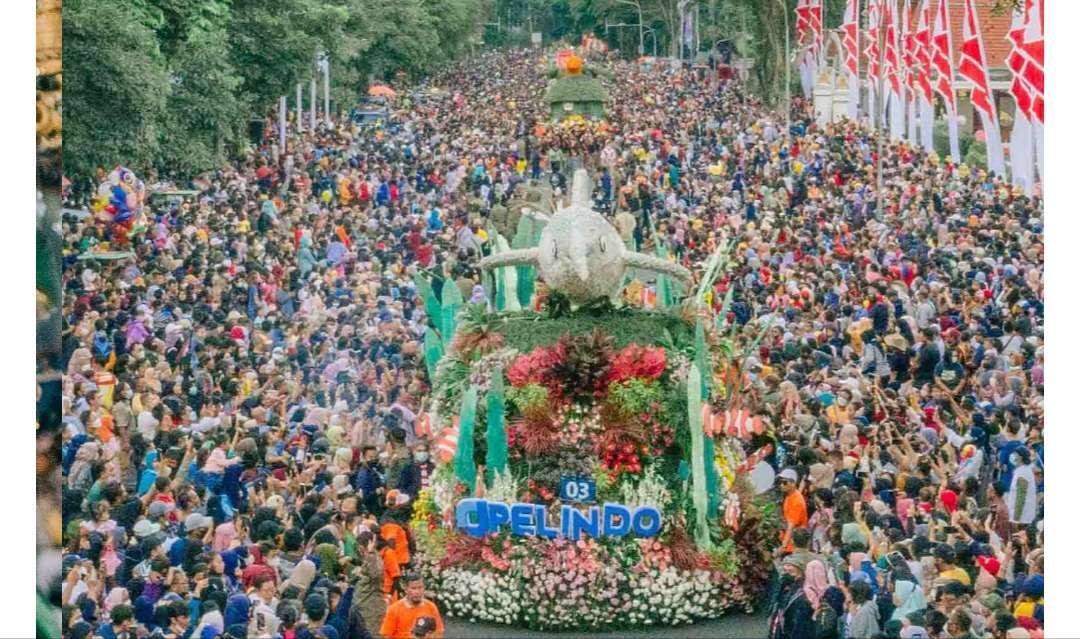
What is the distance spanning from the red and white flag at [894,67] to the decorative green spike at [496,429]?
1424cm

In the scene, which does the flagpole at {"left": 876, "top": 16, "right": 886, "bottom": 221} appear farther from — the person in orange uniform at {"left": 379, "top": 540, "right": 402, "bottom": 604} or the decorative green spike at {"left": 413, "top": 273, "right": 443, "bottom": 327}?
the person in orange uniform at {"left": 379, "top": 540, "right": 402, "bottom": 604}

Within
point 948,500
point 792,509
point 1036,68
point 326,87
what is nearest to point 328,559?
point 792,509

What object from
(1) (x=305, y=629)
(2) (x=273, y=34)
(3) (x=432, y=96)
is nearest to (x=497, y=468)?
(1) (x=305, y=629)

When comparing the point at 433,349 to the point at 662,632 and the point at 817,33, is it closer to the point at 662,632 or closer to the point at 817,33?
the point at 662,632

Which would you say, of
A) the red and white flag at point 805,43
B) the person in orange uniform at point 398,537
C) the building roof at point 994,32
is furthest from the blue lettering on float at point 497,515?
the red and white flag at point 805,43

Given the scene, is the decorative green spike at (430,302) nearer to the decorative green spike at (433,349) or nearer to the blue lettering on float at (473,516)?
the decorative green spike at (433,349)

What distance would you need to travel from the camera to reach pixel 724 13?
155 feet

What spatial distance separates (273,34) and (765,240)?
8694 mm

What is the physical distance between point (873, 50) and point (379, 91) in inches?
570

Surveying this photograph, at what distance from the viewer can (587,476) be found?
15781mm

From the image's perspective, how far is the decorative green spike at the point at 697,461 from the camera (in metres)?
15.7

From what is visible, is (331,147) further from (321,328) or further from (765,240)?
(321,328)

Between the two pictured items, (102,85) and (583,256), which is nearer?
(583,256)

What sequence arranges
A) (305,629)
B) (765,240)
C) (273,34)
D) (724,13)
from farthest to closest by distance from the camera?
1. (724,13)
2. (273,34)
3. (765,240)
4. (305,629)
